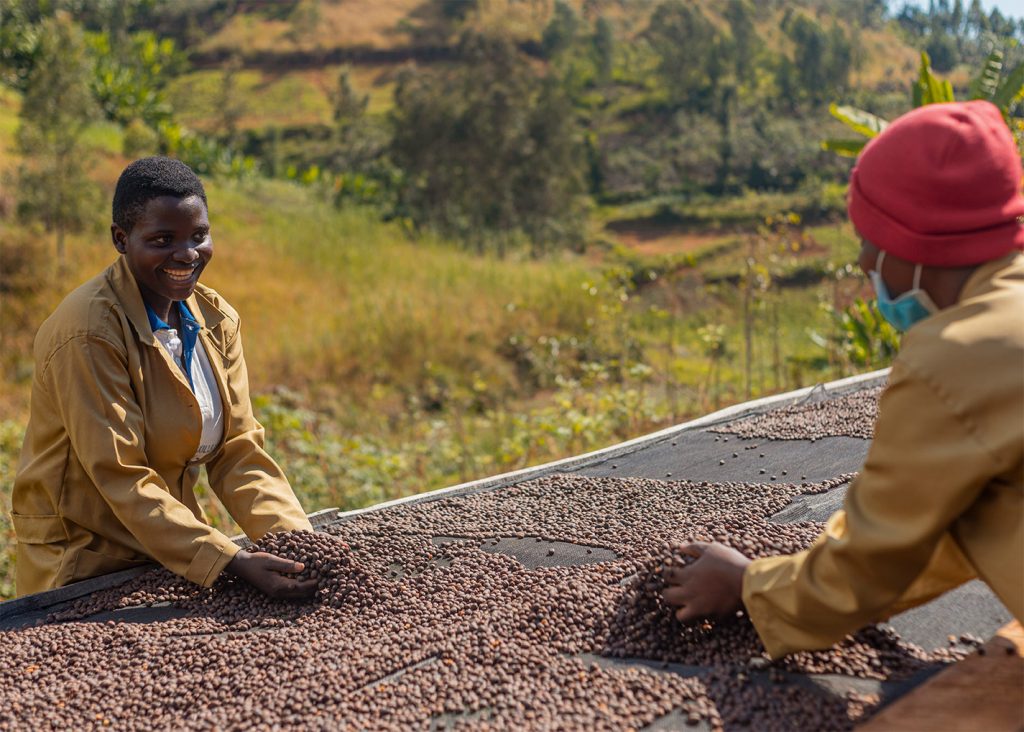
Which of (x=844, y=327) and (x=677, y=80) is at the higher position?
(x=677, y=80)

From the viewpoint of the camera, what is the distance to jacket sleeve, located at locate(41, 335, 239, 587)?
250 centimetres

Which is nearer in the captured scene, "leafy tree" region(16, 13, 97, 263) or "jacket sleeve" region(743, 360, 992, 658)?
"jacket sleeve" region(743, 360, 992, 658)

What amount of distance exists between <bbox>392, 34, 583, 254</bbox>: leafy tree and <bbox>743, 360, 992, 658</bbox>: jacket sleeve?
16712mm

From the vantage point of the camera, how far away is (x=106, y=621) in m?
2.49

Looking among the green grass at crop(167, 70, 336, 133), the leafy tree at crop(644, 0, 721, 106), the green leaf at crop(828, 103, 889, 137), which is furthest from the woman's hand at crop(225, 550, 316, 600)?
the leafy tree at crop(644, 0, 721, 106)

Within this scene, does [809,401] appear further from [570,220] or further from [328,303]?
[570,220]

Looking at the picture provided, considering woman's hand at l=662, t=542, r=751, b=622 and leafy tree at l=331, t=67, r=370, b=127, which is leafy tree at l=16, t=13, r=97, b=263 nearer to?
woman's hand at l=662, t=542, r=751, b=622

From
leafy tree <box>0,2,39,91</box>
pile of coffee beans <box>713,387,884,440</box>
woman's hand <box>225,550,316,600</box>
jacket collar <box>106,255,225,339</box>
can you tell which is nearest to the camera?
woman's hand <box>225,550,316,600</box>

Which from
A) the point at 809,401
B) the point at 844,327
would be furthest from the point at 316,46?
the point at 809,401

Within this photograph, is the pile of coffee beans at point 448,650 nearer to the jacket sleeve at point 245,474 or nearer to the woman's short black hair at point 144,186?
the jacket sleeve at point 245,474

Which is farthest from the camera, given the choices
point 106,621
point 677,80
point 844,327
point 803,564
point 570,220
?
point 677,80

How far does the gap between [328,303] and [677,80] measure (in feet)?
72.5

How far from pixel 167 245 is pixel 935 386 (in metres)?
1.98

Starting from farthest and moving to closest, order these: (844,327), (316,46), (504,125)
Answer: (316,46) < (504,125) < (844,327)
